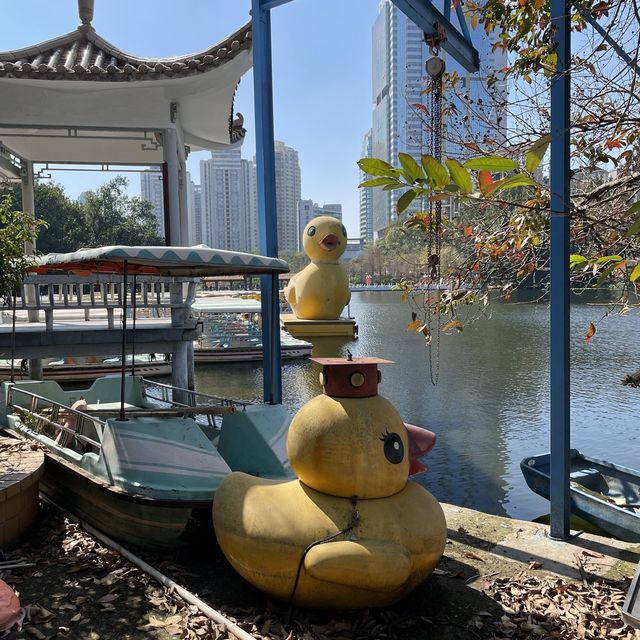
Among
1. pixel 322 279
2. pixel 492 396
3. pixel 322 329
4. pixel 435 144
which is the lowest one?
pixel 492 396

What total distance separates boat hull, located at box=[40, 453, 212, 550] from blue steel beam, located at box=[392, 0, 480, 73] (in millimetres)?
4338

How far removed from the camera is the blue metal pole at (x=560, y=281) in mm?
4238

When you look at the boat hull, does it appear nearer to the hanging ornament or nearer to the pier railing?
the hanging ornament

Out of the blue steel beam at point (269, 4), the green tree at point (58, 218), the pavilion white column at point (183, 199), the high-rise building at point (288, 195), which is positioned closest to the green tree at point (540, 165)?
the blue steel beam at point (269, 4)

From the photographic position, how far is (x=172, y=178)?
929 centimetres

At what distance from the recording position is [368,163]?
1852 millimetres

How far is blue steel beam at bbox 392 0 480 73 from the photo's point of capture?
5094 mm

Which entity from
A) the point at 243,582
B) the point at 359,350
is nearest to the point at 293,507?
the point at 243,582

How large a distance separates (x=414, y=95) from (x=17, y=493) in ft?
15.3

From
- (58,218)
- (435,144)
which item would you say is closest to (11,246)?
(435,144)

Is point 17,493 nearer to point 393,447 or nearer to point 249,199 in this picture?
point 393,447

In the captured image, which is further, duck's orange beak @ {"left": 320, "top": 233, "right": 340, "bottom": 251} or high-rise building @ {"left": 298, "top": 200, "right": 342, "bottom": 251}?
high-rise building @ {"left": 298, "top": 200, "right": 342, "bottom": 251}

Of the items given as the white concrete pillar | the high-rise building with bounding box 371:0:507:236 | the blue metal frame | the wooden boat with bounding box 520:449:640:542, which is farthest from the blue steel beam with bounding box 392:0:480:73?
the white concrete pillar

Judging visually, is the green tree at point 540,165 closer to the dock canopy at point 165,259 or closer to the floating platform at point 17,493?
the dock canopy at point 165,259
